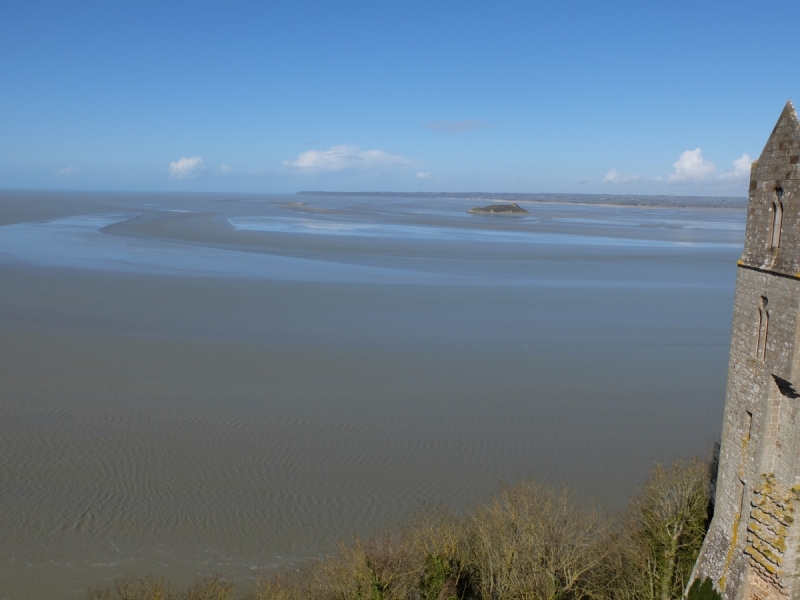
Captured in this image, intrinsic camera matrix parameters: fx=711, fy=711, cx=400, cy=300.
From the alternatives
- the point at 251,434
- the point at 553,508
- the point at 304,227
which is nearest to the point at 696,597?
the point at 553,508

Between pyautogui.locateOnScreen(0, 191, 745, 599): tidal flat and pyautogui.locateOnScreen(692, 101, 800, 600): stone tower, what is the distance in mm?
7737

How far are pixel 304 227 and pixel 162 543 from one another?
243 ft

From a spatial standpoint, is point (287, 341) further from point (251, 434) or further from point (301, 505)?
point (301, 505)

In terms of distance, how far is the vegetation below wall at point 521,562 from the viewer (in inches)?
455

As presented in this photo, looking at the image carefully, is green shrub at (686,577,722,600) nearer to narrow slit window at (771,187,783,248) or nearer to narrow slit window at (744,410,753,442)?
narrow slit window at (744,410,753,442)

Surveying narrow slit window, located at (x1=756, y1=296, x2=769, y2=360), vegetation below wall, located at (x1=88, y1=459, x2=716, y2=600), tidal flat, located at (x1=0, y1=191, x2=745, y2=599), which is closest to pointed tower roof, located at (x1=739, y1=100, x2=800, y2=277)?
narrow slit window, located at (x1=756, y1=296, x2=769, y2=360)

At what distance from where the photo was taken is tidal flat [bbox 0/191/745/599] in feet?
53.3

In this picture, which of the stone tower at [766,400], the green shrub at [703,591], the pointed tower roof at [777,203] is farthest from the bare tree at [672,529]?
the pointed tower roof at [777,203]

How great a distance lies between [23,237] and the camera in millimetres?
65250

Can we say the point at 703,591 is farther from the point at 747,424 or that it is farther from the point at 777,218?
the point at 777,218

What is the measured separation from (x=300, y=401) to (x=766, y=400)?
16398 millimetres

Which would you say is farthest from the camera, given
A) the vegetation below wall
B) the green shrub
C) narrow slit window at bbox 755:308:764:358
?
the vegetation below wall

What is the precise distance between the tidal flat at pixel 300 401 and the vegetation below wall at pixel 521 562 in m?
3.31

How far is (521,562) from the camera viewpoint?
11844 millimetres
